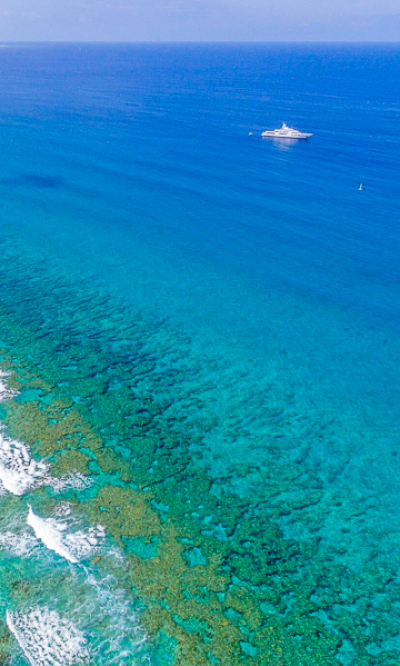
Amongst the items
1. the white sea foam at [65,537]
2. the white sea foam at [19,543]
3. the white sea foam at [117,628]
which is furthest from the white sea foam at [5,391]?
the white sea foam at [117,628]

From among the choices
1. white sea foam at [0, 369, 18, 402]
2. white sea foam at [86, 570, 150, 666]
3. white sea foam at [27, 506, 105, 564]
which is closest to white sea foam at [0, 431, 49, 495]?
white sea foam at [27, 506, 105, 564]

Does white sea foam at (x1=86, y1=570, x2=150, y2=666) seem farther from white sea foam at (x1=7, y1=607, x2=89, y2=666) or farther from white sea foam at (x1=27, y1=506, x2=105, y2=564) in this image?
white sea foam at (x1=27, y1=506, x2=105, y2=564)

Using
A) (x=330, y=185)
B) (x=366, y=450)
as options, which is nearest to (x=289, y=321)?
(x=366, y=450)

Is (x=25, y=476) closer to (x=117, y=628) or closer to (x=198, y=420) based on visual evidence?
(x=117, y=628)

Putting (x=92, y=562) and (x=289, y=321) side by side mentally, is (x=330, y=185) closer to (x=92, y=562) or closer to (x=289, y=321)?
(x=289, y=321)

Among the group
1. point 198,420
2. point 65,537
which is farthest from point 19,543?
point 198,420
